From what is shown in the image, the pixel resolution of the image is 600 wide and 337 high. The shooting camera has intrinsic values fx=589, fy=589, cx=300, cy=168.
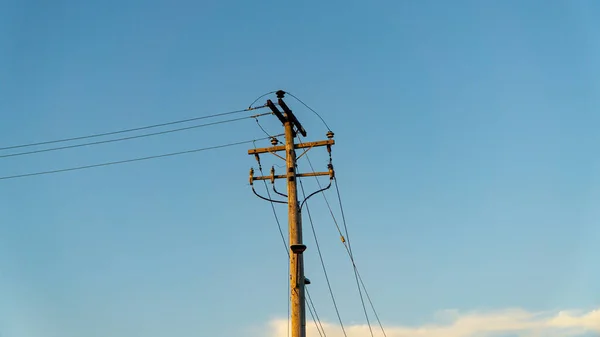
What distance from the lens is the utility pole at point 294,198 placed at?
41.9 ft

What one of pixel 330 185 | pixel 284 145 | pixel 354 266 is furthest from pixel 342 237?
pixel 284 145

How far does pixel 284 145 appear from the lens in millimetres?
14969

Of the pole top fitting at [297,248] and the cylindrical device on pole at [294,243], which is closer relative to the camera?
the cylindrical device on pole at [294,243]

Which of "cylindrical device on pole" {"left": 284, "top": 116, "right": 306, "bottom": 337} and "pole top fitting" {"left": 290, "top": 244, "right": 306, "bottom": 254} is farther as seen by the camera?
"pole top fitting" {"left": 290, "top": 244, "right": 306, "bottom": 254}

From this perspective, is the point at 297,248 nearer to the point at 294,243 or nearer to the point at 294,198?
the point at 294,243

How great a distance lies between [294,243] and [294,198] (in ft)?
3.79

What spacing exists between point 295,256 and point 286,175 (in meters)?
2.21

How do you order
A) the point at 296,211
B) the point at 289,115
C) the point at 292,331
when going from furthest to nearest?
the point at 289,115, the point at 296,211, the point at 292,331

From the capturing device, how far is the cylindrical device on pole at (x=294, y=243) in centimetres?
1265

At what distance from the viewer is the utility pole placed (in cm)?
1276

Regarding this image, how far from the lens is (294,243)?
13.4m

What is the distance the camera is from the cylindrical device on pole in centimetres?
1265

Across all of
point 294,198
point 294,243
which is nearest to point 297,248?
point 294,243

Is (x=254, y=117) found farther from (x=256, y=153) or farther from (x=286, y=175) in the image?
(x=286, y=175)
